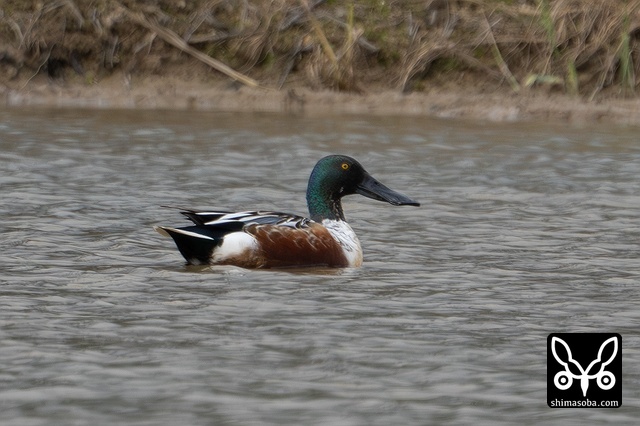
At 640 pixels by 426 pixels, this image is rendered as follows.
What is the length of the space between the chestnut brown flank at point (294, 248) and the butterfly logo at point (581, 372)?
2306 mm

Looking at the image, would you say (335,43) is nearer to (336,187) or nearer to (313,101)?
(313,101)

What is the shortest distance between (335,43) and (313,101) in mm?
707

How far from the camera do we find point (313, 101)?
14.9 metres

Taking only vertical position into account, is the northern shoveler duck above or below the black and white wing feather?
below

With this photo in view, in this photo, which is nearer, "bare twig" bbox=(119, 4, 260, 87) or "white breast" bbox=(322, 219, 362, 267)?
"white breast" bbox=(322, 219, 362, 267)

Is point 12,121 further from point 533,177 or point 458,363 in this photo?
point 458,363

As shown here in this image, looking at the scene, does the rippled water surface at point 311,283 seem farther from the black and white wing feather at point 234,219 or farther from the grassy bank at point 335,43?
the grassy bank at point 335,43

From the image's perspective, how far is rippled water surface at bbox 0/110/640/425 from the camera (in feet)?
17.6

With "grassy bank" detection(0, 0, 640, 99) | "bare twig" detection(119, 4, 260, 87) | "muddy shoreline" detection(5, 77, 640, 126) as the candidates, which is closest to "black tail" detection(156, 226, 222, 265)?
"muddy shoreline" detection(5, 77, 640, 126)

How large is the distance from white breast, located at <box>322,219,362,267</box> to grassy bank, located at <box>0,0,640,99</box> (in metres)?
6.46

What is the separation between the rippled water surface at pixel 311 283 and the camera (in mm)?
5363

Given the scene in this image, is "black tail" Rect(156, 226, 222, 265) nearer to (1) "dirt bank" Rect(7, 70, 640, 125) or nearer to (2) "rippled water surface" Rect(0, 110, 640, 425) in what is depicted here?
(2) "rippled water surface" Rect(0, 110, 640, 425)

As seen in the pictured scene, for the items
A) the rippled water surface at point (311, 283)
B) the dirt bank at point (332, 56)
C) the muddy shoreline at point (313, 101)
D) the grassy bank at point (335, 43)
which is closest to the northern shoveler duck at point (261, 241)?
the rippled water surface at point (311, 283)

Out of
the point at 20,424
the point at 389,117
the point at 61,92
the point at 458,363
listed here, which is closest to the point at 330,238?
the point at 458,363
